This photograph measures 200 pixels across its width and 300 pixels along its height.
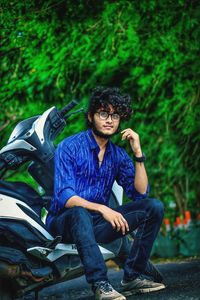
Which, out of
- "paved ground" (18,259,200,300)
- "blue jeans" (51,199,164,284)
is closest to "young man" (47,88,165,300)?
"blue jeans" (51,199,164,284)

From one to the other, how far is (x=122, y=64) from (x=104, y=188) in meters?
3.57

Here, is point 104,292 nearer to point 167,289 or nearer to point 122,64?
point 167,289

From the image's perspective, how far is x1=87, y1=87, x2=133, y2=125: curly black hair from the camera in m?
4.07

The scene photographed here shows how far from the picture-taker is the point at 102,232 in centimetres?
397

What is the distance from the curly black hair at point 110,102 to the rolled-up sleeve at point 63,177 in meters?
0.36

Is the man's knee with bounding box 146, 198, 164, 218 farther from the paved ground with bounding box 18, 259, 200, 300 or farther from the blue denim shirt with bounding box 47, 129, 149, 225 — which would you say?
the paved ground with bounding box 18, 259, 200, 300

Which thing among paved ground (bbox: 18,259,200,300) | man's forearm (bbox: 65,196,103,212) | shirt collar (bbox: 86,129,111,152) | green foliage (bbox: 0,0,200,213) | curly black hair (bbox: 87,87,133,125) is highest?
green foliage (bbox: 0,0,200,213)

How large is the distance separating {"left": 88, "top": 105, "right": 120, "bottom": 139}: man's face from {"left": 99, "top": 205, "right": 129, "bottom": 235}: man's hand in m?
0.53

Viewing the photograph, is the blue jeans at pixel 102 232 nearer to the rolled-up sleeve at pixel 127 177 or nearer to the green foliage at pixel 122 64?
the rolled-up sleeve at pixel 127 177

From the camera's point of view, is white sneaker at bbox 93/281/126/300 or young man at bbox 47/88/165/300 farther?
young man at bbox 47/88/165/300

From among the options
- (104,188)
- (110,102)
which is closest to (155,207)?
(104,188)

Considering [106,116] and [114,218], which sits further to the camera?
[106,116]

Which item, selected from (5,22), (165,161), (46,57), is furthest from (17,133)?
(165,161)

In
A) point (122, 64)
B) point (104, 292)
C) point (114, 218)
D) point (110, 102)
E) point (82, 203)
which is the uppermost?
point (122, 64)
